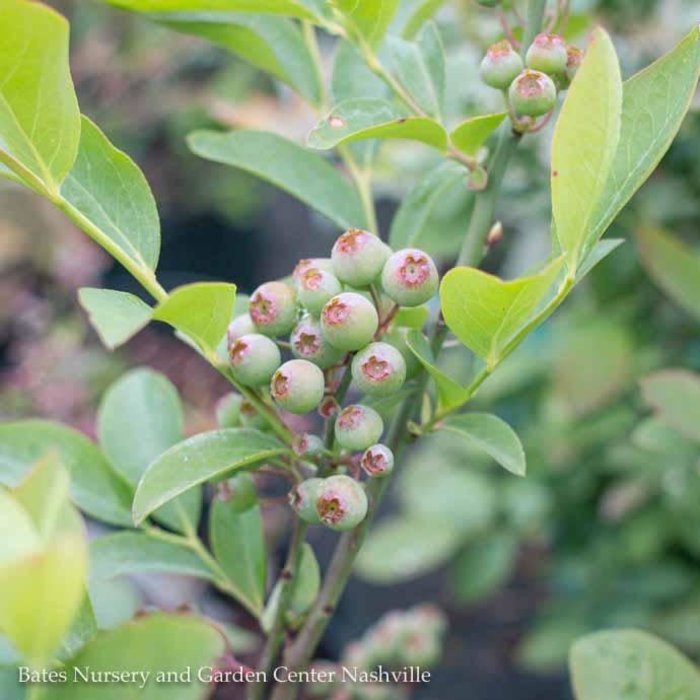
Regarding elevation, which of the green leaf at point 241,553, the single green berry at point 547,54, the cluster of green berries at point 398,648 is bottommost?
the cluster of green berries at point 398,648

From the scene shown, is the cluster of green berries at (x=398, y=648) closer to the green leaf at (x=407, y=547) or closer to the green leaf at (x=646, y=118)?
the green leaf at (x=407, y=547)

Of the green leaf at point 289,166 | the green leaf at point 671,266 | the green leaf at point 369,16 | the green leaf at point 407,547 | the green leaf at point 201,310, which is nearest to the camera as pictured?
the green leaf at point 201,310

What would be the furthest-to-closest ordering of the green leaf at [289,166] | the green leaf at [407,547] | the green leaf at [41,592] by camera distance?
the green leaf at [407,547] → the green leaf at [289,166] → the green leaf at [41,592]

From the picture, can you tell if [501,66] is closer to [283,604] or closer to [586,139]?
[586,139]

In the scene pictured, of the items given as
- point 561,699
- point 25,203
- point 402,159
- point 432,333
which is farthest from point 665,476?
point 25,203

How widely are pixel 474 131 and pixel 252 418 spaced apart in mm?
172

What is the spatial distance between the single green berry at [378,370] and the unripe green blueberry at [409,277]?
23 millimetres

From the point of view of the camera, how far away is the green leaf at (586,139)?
368mm

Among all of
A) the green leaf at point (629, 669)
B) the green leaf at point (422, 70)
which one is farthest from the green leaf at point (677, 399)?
the green leaf at point (422, 70)

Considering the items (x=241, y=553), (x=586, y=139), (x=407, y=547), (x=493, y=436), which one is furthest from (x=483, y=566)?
(x=586, y=139)

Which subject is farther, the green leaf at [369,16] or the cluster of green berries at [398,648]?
the cluster of green berries at [398,648]

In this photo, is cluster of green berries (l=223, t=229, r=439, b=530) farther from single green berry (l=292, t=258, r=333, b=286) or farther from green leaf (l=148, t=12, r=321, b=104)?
green leaf (l=148, t=12, r=321, b=104)

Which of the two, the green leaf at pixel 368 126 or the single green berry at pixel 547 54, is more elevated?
the single green berry at pixel 547 54

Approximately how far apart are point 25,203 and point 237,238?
2.29 feet
